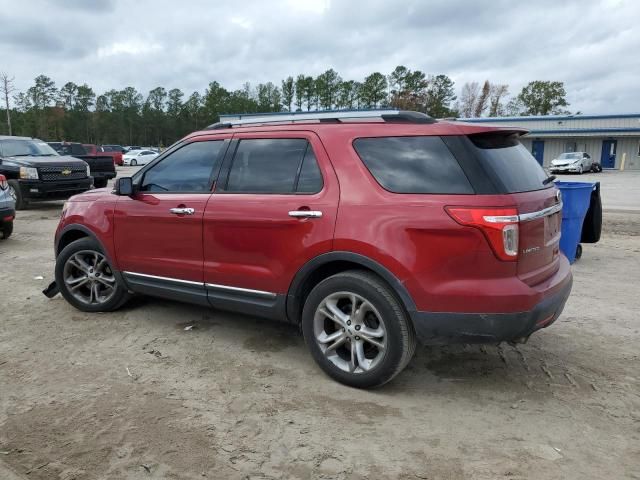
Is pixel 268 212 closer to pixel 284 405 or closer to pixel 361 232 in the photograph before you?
pixel 361 232

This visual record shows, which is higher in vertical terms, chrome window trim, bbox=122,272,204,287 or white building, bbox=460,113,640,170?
white building, bbox=460,113,640,170

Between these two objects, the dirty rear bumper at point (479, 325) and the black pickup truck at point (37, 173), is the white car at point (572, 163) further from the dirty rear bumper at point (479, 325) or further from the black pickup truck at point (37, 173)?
the dirty rear bumper at point (479, 325)

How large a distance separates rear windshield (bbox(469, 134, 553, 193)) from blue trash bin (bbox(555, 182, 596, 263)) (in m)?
3.20

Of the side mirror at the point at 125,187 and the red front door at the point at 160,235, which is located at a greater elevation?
the side mirror at the point at 125,187

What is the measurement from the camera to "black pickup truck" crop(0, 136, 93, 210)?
12328mm

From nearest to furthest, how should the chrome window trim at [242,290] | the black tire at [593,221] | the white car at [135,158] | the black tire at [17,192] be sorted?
1. the chrome window trim at [242,290]
2. the black tire at [593,221]
3. the black tire at [17,192]
4. the white car at [135,158]

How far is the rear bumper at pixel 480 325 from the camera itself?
3004 millimetres

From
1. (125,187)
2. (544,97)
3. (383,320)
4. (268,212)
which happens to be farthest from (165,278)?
(544,97)

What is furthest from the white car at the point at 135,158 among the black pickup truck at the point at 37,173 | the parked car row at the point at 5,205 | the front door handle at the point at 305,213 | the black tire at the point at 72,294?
the front door handle at the point at 305,213

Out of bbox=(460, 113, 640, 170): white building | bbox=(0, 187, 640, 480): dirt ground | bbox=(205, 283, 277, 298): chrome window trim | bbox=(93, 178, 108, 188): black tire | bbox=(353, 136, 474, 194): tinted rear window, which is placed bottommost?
bbox=(0, 187, 640, 480): dirt ground

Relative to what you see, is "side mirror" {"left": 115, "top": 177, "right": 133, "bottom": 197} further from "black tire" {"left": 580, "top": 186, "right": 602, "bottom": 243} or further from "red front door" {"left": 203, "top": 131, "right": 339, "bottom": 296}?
"black tire" {"left": 580, "top": 186, "right": 602, "bottom": 243}

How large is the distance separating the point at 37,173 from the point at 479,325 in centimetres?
1234

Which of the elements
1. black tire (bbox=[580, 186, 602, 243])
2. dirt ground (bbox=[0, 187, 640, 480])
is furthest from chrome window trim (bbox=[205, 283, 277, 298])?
black tire (bbox=[580, 186, 602, 243])

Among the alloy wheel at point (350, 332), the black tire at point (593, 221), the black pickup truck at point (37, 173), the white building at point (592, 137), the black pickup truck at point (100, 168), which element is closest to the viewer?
the alloy wheel at point (350, 332)
